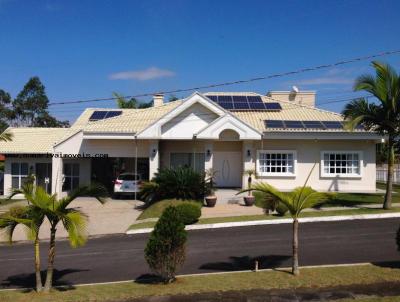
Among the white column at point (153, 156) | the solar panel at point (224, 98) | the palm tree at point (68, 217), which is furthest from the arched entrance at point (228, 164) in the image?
the palm tree at point (68, 217)

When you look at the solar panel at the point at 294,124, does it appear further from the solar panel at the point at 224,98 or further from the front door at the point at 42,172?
the front door at the point at 42,172

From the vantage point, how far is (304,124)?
27391mm

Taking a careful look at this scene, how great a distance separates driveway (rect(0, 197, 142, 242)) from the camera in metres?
18.8

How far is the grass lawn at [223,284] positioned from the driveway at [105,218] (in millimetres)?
8692

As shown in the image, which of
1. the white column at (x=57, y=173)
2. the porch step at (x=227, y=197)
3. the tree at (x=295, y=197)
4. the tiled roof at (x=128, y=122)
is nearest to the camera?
the tree at (x=295, y=197)

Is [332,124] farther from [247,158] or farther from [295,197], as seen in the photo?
[295,197]

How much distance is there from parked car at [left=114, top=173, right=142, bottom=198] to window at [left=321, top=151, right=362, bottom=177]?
10.4 m

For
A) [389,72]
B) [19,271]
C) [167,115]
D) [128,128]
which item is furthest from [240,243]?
[128,128]

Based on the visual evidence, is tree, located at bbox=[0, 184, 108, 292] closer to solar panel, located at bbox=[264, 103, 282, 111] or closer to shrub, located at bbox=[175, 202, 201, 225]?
shrub, located at bbox=[175, 202, 201, 225]

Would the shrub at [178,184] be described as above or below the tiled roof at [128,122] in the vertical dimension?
below

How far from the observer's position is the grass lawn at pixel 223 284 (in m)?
9.23

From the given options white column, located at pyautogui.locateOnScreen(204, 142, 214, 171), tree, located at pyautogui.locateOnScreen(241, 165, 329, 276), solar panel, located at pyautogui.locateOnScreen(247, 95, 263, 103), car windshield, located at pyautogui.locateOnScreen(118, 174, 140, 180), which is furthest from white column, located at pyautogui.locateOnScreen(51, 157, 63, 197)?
tree, located at pyautogui.locateOnScreen(241, 165, 329, 276)

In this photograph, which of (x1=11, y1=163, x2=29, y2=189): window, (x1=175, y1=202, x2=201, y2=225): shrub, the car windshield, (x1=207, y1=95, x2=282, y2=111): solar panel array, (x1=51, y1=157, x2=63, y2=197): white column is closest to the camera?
(x1=175, y1=202, x2=201, y2=225): shrub

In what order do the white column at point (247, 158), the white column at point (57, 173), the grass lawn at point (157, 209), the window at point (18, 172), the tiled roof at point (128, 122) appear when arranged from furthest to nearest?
the window at point (18, 172) → the white column at point (57, 173) → the tiled roof at point (128, 122) → the white column at point (247, 158) → the grass lawn at point (157, 209)
